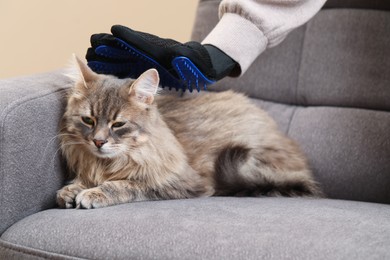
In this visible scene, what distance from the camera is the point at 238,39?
164cm

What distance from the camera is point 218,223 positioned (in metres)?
1.22

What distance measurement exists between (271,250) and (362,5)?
118cm

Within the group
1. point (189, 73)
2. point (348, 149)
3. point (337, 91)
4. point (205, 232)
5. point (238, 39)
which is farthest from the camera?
point (337, 91)

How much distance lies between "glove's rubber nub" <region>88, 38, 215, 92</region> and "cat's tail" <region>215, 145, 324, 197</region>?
0.77 feet

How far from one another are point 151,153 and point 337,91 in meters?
0.74

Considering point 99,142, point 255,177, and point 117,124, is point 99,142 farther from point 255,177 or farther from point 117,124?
point 255,177

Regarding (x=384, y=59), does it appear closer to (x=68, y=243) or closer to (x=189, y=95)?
(x=189, y=95)

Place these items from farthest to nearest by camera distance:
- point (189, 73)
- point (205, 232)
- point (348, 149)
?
point (348, 149) < point (189, 73) < point (205, 232)

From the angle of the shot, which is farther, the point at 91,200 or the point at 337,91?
the point at 337,91

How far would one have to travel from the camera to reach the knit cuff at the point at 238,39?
5.36 feet

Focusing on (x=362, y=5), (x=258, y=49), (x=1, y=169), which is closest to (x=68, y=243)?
(x=1, y=169)

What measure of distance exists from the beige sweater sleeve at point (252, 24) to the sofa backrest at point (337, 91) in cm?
30

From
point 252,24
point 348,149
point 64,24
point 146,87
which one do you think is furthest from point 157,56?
point 64,24

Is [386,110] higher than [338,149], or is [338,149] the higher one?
[386,110]
